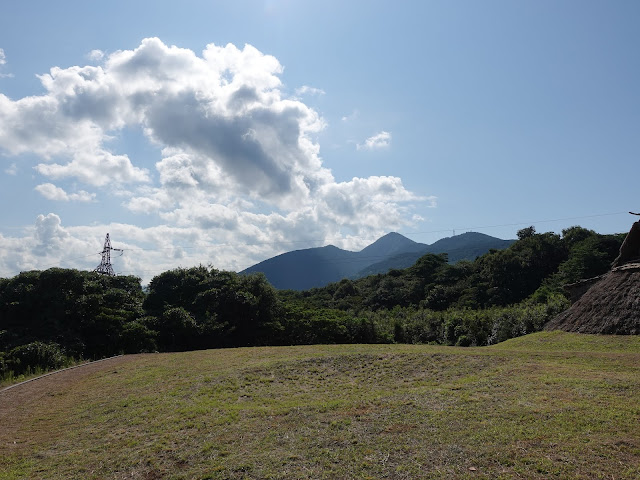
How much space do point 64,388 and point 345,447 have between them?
11.2 m

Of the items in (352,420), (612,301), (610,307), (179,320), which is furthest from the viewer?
(179,320)

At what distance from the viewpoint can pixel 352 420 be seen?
7906 mm

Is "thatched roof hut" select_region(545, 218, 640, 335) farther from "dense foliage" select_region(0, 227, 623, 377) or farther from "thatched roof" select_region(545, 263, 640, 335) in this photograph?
"dense foliage" select_region(0, 227, 623, 377)

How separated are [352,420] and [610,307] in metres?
12.4

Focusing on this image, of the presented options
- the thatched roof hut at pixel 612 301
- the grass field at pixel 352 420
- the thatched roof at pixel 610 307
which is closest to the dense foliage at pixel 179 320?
the thatched roof hut at pixel 612 301

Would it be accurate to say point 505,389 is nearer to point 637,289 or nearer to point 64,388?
point 637,289

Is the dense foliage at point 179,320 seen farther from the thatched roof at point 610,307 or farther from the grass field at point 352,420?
the grass field at point 352,420

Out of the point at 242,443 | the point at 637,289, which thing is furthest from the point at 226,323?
the point at 637,289

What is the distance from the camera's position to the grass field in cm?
588

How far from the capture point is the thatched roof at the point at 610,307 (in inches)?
564

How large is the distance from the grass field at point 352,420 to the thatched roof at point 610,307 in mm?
1019

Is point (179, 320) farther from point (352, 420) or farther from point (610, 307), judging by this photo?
point (610, 307)

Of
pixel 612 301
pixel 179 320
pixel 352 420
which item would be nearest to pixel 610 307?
pixel 612 301

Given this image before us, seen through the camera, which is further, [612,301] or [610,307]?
[612,301]
